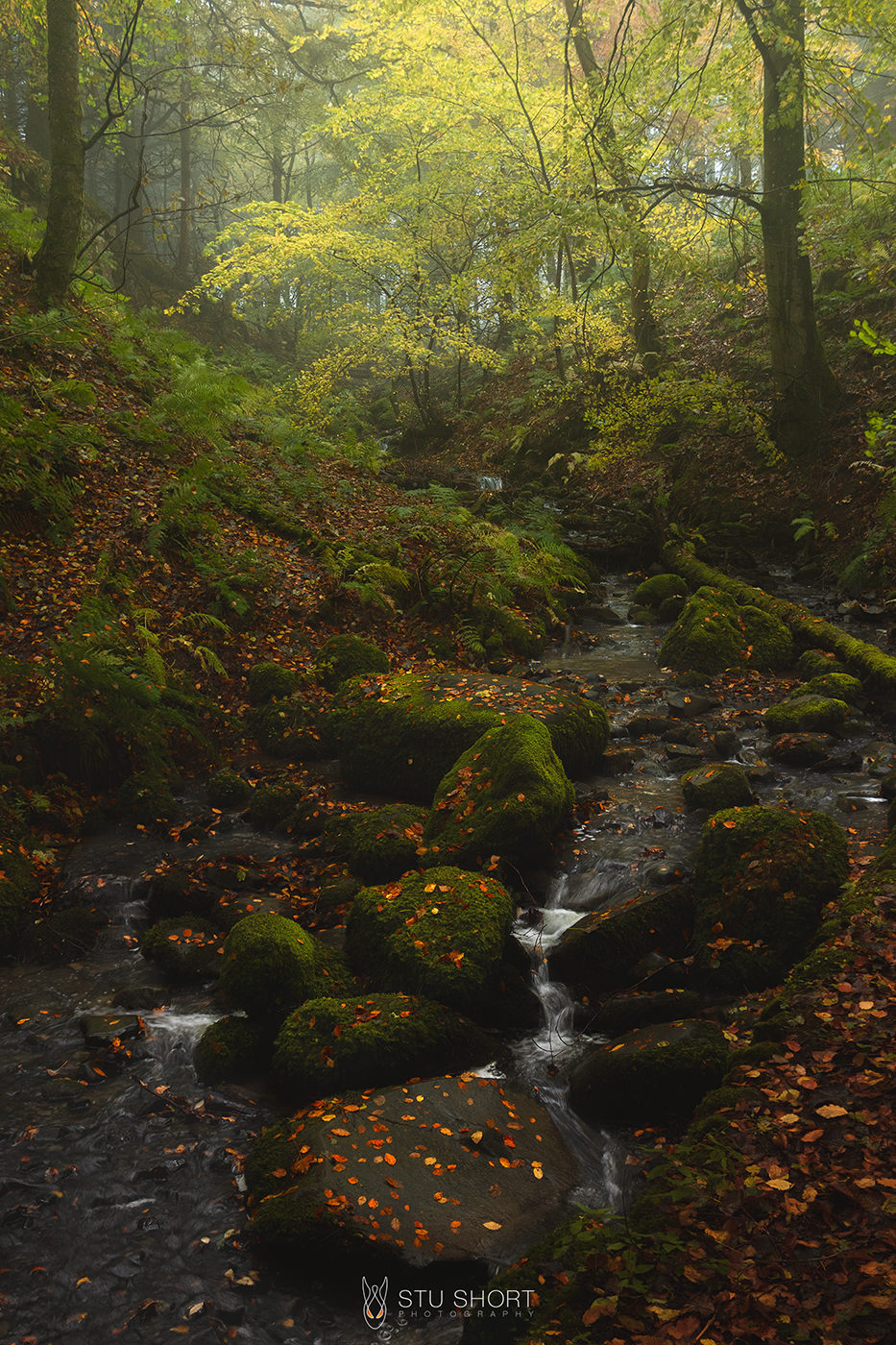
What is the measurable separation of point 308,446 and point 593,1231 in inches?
557

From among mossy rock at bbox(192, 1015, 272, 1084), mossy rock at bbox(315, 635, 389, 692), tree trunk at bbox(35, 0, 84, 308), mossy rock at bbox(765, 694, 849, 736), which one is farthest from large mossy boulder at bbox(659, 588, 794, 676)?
tree trunk at bbox(35, 0, 84, 308)

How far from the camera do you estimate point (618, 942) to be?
202 inches

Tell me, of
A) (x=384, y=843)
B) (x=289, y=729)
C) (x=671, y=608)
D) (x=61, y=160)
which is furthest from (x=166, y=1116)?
(x=61, y=160)

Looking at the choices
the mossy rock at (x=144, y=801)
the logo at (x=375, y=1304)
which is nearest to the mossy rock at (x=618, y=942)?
the logo at (x=375, y=1304)

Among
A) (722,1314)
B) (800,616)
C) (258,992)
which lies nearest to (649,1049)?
(722,1314)

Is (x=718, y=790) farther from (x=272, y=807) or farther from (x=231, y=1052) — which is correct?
(x=231, y=1052)

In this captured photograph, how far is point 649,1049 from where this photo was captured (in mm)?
4172

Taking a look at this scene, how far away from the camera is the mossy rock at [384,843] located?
20.7 feet

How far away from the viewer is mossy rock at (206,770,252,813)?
7516 mm

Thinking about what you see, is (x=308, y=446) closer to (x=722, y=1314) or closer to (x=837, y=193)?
(x=837, y=193)

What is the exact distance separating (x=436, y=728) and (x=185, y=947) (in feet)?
10.2

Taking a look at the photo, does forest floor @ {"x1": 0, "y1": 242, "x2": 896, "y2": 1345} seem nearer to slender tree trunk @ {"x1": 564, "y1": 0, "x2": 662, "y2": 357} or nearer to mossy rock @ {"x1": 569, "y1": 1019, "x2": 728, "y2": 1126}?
mossy rock @ {"x1": 569, "y1": 1019, "x2": 728, "y2": 1126}

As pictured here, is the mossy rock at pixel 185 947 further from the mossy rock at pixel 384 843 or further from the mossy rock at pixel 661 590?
the mossy rock at pixel 661 590

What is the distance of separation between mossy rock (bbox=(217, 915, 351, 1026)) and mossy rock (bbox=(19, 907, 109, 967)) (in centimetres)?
119
